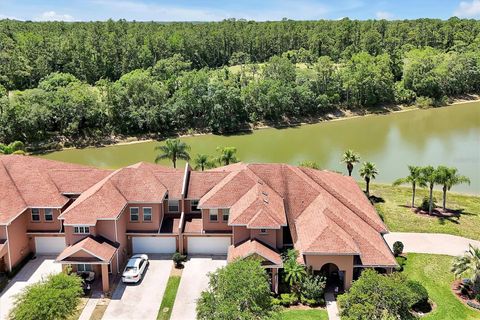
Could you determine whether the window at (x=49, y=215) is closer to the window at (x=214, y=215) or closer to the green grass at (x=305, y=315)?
the window at (x=214, y=215)

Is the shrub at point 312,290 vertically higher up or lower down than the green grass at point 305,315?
higher up

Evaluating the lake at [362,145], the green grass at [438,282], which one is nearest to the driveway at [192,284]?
the green grass at [438,282]

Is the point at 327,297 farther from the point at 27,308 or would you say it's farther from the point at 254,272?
the point at 27,308

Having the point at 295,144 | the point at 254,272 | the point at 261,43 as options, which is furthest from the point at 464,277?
the point at 261,43

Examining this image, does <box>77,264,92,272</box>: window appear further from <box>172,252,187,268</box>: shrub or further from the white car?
<box>172,252,187,268</box>: shrub

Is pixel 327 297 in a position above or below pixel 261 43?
below

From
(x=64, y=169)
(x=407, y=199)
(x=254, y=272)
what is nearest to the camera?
(x=254, y=272)
